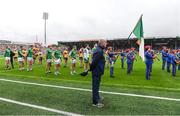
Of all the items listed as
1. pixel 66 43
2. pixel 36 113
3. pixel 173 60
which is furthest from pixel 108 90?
pixel 66 43

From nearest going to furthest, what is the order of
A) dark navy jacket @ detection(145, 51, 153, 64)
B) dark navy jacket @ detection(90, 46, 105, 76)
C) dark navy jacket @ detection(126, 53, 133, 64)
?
dark navy jacket @ detection(90, 46, 105, 76)
dark navy jacket @ detection(145, 51, 153, 64)
dark navy jacket @ detection(126, 53, 133, 64)

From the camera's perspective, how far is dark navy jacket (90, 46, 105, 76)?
9.23 metres

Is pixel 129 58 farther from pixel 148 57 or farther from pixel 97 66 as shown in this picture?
pixel 97 66

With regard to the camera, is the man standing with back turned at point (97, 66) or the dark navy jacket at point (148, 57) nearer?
the man standing with back turned at point (97, 66)

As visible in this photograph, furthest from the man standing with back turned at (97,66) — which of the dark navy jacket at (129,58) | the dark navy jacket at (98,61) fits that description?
the dark navy jacket at (129,58)

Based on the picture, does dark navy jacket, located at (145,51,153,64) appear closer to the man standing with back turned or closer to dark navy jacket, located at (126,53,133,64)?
dark navy jacket, located at (126,53,133,64)

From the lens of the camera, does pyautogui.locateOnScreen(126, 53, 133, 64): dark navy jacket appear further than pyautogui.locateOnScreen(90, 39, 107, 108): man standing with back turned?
Yes

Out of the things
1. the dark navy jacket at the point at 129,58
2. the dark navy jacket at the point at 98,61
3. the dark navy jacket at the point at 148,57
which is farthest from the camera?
the dark navy jacket at the point at 129,58

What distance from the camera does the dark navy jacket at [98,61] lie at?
923 cm

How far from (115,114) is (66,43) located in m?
85.9

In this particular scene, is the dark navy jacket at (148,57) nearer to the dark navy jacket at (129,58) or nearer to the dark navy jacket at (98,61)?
the dark navy jacket at (129,58)

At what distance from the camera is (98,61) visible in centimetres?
929

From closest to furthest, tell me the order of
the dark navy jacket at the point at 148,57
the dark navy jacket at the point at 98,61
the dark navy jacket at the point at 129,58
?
the dark navy jacket at the point at 98,61 → the dark navy jacket at the point at 148,57 → the dark navy jacket at the point at 129,58

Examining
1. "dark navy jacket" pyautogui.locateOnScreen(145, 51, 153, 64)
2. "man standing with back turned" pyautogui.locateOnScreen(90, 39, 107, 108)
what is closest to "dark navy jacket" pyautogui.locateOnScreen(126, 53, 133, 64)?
"dark navy jacket" pyautogui.locateOnScreen(145, 51, 153, 64)
